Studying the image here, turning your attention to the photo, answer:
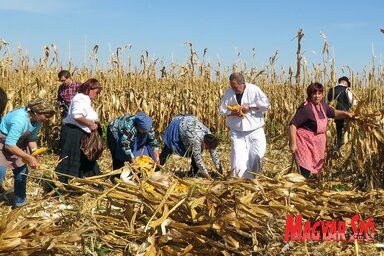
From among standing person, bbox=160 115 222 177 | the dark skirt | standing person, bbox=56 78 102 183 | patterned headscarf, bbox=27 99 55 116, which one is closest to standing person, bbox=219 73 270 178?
standing person, bbox=160 115 222 177

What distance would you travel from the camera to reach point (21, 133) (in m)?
5.02

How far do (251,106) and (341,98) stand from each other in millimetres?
2976

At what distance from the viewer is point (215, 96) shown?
450 inches

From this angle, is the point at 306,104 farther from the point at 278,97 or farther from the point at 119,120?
the point at 278,97

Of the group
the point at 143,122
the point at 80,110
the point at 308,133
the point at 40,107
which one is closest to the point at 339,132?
the point at 308,133

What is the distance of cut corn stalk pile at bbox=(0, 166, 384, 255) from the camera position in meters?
2.87

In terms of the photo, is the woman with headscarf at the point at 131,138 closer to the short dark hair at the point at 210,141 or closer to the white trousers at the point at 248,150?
the short dark hair at the point at 210,141

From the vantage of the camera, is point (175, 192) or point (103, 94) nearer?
point (175, 192)

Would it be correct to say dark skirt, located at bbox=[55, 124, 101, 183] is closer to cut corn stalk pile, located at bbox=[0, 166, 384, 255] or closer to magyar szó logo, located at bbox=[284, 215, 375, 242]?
cut corn stalk pile, located at bbox=[0, 166, 384, 255]

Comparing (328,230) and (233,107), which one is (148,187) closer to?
(328,230)

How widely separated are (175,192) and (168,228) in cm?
23

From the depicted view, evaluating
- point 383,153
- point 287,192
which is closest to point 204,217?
point 287,192

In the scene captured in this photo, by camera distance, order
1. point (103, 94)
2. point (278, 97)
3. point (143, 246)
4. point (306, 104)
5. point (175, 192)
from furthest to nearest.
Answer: point (278, 97) < point (103, 94) < point (306, 104) < point (175, 192) < point (143, 246)

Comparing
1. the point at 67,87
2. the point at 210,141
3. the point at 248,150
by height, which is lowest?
the point at 248,150
